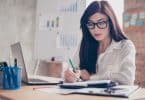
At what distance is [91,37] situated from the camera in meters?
2.18

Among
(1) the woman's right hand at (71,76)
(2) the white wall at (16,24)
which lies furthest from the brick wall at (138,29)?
(2) the white wall at (16,24)

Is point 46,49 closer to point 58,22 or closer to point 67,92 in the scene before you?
point 58,22

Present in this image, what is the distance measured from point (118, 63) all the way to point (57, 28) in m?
1.63

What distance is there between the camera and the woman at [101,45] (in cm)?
198

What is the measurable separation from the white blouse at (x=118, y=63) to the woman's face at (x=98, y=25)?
104 millimetres

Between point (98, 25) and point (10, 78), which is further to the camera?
point (98, 25)

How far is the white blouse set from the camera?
1.76m

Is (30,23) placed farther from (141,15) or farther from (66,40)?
(141,15)

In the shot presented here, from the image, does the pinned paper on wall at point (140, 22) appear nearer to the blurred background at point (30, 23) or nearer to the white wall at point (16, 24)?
the blurred background at point (30, 23)

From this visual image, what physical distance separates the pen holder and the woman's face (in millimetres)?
794

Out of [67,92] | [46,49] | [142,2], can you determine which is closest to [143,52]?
[142,2]

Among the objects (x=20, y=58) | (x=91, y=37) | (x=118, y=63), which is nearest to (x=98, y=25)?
(x=91, y=37)

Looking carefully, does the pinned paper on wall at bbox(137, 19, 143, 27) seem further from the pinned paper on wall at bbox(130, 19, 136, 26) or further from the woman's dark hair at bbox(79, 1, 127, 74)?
the woman's dark hair at bbox(79, 1, 127, 74)

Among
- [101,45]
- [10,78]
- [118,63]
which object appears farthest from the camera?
[101,45]
